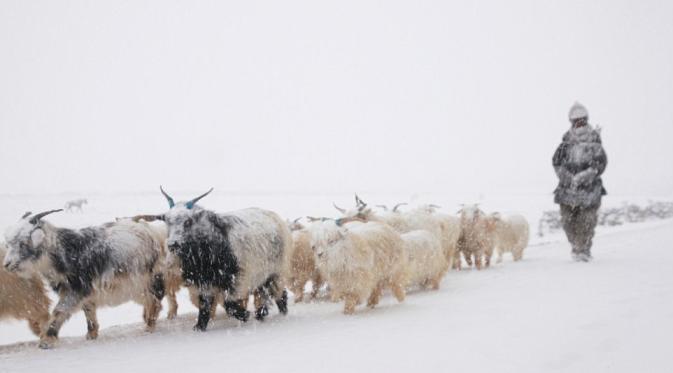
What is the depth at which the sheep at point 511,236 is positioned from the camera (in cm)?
1072

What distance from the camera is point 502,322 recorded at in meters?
4.16

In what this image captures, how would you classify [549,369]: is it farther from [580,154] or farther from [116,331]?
[580,154]

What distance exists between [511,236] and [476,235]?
1.41m

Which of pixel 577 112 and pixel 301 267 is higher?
pixel 577 112

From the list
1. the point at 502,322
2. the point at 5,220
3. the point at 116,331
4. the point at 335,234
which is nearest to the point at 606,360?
the point at 502,322

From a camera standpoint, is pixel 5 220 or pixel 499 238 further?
pixel 5 220

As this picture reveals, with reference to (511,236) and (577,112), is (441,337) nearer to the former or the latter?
(577,112)

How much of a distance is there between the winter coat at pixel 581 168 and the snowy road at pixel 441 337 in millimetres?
2168

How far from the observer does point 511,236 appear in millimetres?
10875

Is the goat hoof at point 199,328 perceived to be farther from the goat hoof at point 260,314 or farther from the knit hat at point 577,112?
A: the knit hat at point 577,112

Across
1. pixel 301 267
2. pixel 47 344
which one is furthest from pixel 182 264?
pixel 301 267

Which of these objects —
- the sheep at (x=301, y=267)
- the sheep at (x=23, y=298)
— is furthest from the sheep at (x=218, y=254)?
the sheep at (x=23, y=298)

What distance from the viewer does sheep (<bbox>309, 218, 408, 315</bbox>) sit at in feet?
18.7

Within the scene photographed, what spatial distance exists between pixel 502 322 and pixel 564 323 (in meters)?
0.51
